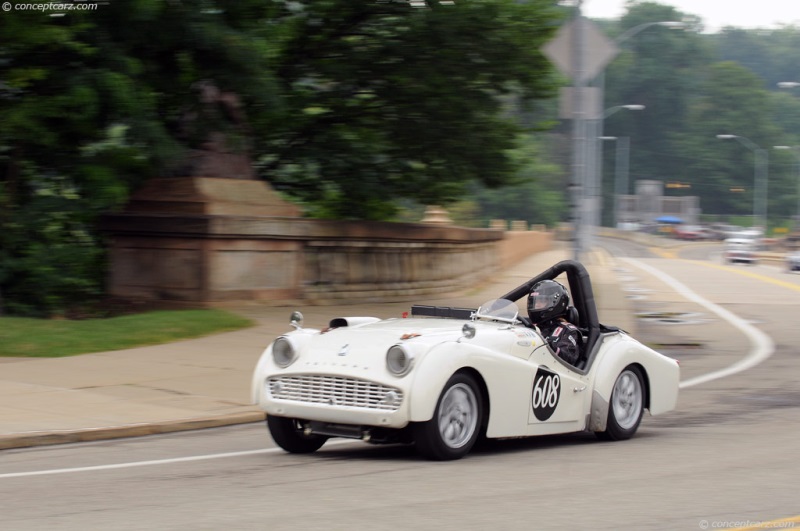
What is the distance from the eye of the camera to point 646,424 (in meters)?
10.7

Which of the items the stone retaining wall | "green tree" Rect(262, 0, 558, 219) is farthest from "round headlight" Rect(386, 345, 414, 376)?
"green tree" Rect(262, 0, 558, 219)

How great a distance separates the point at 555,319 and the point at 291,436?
2422mm

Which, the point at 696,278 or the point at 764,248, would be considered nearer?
the point at 696,278

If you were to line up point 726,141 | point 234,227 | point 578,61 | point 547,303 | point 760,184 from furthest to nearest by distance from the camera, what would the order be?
point 726,141 < point 760,184 < point 234,227 < point 578,61 < point 547,303

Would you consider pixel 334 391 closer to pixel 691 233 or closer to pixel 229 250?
pixel 229 250

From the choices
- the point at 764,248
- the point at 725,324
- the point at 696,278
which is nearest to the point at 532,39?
the point at 725,324

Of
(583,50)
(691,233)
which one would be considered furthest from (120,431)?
(691,233)

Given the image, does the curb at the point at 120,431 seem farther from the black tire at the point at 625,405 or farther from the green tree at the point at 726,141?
the green tree at the point at 726,141

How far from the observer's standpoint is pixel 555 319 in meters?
9.46

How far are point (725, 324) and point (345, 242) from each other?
7.79 m

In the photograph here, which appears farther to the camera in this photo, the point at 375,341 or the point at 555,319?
the point at 555,319

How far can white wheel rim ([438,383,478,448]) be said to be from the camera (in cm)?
787

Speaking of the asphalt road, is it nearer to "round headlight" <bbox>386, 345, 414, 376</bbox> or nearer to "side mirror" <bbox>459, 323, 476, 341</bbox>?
"round headlight" <bbox>386, 345, 414, 376</bbox>

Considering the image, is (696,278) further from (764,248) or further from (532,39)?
(764,248)
